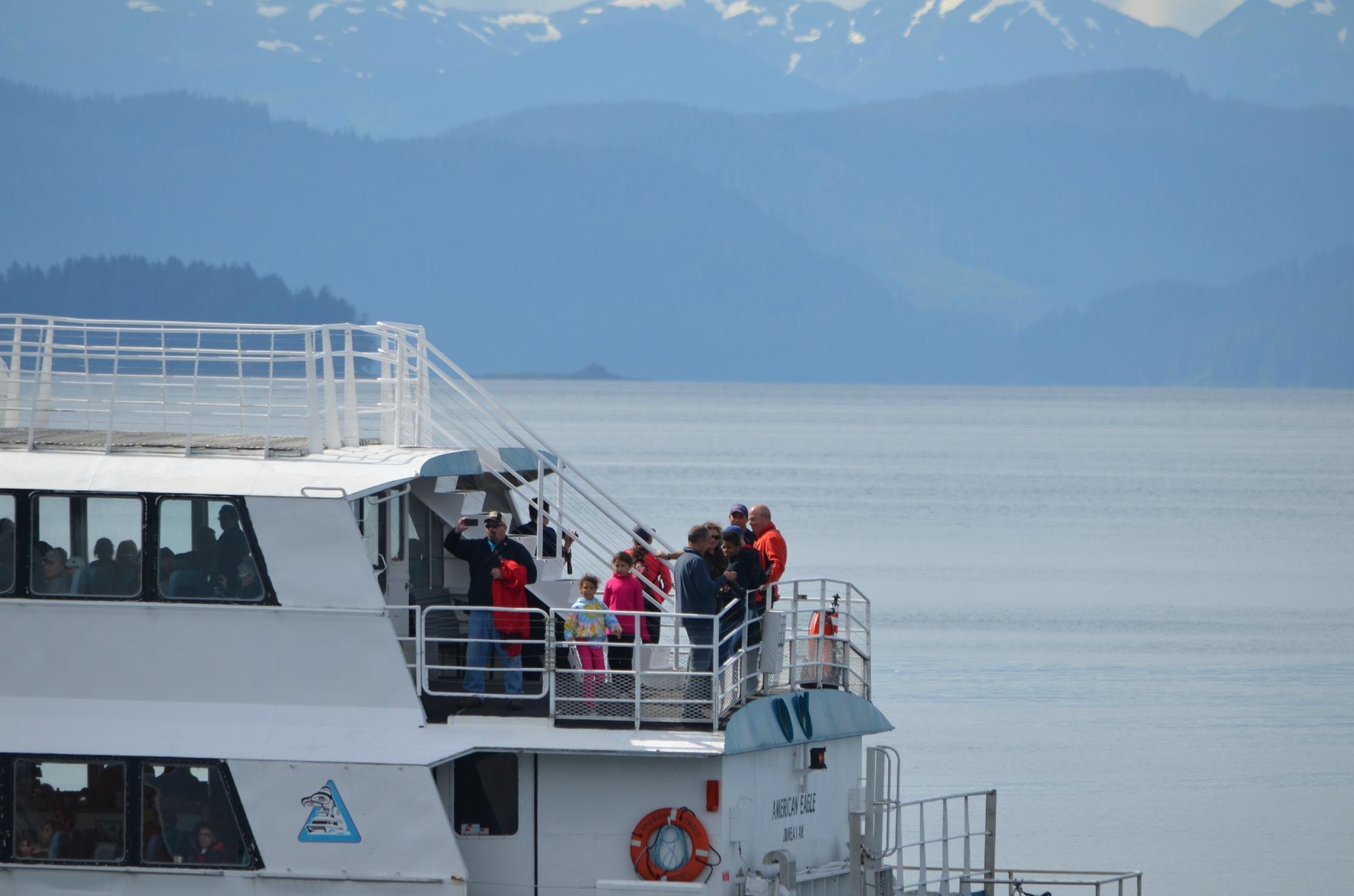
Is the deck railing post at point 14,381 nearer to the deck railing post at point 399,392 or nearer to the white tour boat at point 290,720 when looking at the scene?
the white tour boat at point 290,720

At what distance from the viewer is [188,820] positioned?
13414 millimetres

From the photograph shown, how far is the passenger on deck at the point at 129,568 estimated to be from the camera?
13.6m

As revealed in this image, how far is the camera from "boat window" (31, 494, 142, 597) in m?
13.6

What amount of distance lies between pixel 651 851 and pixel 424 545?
3.85 metres

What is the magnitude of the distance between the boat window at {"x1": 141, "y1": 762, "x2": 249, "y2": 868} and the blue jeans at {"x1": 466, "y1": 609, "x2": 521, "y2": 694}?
7.10 feet

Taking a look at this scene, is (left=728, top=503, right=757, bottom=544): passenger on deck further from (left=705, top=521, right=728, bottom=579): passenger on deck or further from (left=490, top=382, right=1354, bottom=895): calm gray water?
(left=490, top=382, right=1354, bottom=895): calm gray water

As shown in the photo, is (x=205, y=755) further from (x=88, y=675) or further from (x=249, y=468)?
(x=249, y=468)

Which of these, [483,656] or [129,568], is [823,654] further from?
[129,568]

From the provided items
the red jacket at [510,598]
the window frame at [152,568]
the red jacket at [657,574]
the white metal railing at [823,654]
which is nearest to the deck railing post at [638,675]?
the red jacket at [510,598]

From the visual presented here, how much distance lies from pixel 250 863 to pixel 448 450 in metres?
3.92

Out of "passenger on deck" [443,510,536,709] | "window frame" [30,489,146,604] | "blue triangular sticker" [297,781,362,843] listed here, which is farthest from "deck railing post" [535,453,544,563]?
"window frame" [30,489,146,604]

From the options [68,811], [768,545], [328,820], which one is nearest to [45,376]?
[68,811]

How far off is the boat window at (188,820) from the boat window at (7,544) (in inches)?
72.9

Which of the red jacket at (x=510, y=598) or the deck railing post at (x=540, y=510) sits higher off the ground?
the deck railing post at (x=540, y=510)
